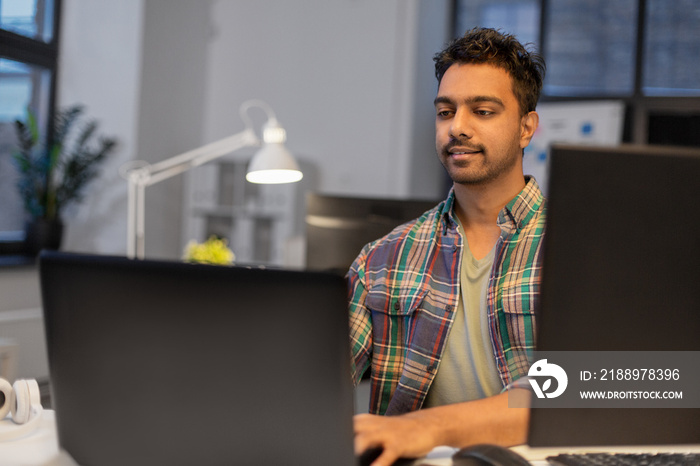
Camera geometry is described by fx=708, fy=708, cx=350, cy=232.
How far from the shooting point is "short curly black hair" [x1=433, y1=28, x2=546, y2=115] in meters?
1.45

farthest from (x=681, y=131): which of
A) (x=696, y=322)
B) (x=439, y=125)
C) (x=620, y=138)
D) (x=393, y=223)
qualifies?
(x=696, y=322)

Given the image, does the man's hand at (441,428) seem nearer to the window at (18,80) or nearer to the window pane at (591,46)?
the window at (18,80)

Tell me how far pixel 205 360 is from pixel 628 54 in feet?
17.5

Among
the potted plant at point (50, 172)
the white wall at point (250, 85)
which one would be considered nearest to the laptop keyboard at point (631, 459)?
the potted plant at point (50, 172)

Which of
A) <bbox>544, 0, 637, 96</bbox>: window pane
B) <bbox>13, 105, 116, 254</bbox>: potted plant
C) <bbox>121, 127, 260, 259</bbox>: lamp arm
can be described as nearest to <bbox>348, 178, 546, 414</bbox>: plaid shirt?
<bbox>121, 127, 260, 259</bbox>: lamp arm

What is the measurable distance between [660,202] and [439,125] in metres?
0.76

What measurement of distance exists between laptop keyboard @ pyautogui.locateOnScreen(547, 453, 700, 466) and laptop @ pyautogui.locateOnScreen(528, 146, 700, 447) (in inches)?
4.3

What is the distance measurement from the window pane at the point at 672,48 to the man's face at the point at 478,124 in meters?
4.38

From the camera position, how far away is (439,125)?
1419 millimetres

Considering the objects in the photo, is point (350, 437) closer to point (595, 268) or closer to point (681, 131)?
point (595, 268)

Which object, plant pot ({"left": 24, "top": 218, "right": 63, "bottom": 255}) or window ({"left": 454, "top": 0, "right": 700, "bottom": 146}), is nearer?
plant pot ({"left": 24, "top": 218, "right": 63, "bottom": 255})

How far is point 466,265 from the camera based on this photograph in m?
1.39

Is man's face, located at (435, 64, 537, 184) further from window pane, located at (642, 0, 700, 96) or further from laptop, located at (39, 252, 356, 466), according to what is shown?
window pane, located at (642, 0, 700, 96)

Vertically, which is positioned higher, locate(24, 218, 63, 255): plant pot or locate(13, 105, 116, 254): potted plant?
locate(13, 105, 116, 254): potted plant
